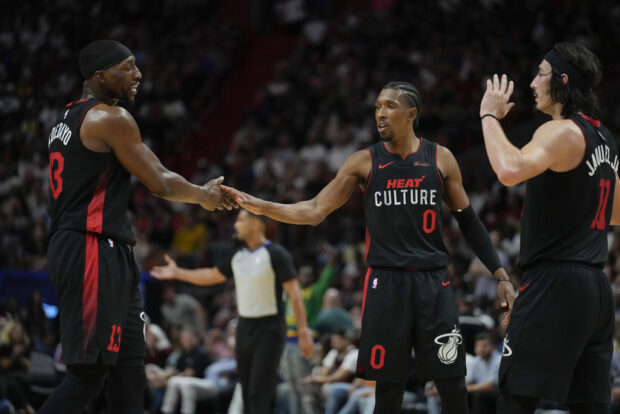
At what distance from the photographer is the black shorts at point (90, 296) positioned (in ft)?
16.3

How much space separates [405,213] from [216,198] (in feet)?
3.81

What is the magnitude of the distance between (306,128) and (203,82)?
4225mm

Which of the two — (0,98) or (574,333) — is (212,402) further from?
(0,98)

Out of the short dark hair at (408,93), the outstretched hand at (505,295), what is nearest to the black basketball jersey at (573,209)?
the outstretched hand at (505,295)

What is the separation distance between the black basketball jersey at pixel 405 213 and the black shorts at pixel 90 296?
1568 millimetres

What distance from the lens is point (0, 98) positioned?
20.3 metres

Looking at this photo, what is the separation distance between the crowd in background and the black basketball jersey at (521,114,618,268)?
5474 millimetres

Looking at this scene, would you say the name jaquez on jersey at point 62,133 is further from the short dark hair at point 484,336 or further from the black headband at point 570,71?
the short dark hair at point 484,336

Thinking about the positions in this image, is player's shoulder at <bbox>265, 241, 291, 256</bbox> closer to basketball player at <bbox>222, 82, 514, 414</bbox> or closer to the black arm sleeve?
basketball player at <bbox>222, 82, 514, 414</bbox>

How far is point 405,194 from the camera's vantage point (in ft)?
18.7

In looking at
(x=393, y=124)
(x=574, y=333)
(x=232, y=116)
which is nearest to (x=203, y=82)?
(x=232, y=116)

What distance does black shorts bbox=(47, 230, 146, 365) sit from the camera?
4957mm

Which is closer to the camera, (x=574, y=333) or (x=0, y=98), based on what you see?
(x=574, y=333)

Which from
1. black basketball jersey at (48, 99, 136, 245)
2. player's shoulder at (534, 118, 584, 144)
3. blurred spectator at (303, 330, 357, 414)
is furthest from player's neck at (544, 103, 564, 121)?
blurred spectator at (303, 330, 357, 414)
